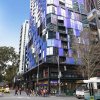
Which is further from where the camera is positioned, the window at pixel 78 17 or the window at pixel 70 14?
the window at pixel 78 17

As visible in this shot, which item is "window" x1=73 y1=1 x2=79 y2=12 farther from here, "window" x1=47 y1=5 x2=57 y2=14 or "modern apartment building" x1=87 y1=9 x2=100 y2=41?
"window" x1=47 y1=5 x2=57 y2=14

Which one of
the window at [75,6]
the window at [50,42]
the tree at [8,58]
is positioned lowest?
the tree at [8,58]

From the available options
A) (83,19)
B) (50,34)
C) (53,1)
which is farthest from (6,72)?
(83,19)

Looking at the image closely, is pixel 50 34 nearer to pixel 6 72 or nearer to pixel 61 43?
pixel 61 43

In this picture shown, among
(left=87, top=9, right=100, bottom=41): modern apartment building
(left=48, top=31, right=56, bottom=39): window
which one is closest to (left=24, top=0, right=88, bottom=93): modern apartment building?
(left=48, top=31, right=56, bottom=39): window

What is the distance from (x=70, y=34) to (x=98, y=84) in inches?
1119

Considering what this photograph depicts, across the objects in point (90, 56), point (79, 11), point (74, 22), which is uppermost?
point (79, 11)

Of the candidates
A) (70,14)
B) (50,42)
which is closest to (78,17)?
(70,14)

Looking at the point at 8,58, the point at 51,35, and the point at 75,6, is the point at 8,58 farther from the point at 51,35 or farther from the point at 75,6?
the point at 75,6

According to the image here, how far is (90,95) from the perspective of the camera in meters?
14.4

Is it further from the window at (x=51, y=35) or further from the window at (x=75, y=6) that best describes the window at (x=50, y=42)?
the window at (x=75, y=6)

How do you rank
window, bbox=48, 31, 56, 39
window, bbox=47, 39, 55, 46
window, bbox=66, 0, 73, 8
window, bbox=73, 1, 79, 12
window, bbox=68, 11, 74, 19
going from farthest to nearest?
1. window, bbox=73, 1, 79, 12
2. window, bbox=66, 0, 73, 8
3. window, bbox=68, 11, 74, 19
4. window, bbox=48, 31, 56, 39
5. window, bbox=47, 39, 55, 46

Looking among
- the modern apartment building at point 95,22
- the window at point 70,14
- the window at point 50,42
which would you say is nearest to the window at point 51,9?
the window at point 70,14

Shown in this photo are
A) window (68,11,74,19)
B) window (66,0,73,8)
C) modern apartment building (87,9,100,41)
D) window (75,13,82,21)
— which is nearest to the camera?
window (68,11,74,19)
